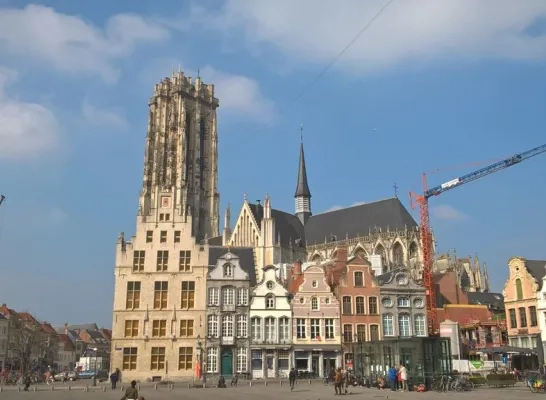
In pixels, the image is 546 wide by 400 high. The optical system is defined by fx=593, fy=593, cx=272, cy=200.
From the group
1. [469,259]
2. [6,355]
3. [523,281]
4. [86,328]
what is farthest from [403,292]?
[86,328]

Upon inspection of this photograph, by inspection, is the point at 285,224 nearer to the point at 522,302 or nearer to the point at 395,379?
the point at 522,302

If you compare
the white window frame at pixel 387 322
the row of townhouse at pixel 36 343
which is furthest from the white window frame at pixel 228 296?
the row of townhouse at pixel 36 343

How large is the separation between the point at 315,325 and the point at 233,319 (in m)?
6.33

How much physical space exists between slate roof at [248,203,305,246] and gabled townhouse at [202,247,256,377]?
36.7 meters

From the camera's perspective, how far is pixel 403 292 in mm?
47312

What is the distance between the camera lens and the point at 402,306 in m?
47.1

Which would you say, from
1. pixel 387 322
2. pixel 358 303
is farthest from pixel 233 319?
pixel 387 322

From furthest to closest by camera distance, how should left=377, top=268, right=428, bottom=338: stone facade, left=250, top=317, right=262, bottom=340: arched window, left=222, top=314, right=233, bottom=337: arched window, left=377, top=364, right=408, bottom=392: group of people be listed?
left=377, top=268, right=428, bottom=338: stone facade → left=250, top=317, right=262, bottom=340: arched window → left=222, top=314, right=233, bottom=337: arched window → left=377, top=364, right=408, bottom=392: group of people

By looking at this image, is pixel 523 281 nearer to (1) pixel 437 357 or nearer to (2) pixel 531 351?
(2) pixel 531 351

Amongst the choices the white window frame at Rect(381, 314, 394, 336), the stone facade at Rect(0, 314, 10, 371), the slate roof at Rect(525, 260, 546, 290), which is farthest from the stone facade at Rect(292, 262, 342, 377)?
the stone facade at Rect(0, 314, 10, 371)

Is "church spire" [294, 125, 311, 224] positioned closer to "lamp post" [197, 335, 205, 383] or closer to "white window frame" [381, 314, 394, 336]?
"white window frame" [381, 314, 394, 336]

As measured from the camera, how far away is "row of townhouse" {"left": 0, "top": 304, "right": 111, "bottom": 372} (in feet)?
236

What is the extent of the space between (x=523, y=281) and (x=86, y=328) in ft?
313

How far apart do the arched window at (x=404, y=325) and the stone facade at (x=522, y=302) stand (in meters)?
8.59
